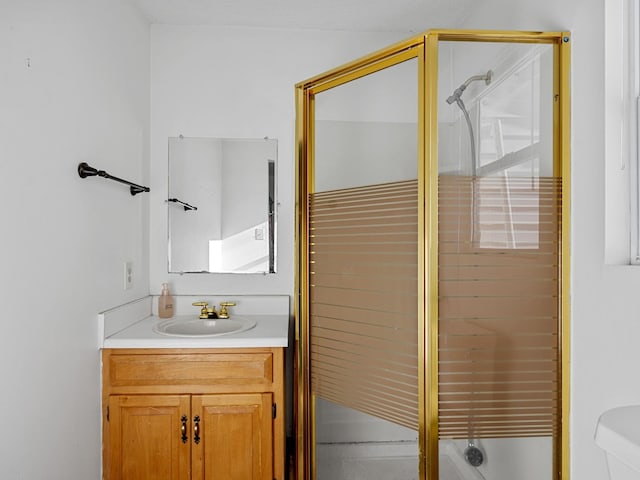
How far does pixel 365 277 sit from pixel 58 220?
1.10 m

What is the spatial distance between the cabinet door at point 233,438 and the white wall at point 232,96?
2.45 feet

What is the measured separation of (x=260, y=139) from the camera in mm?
2406

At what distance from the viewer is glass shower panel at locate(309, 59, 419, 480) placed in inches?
57.9

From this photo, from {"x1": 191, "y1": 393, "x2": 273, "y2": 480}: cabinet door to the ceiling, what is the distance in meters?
1.91

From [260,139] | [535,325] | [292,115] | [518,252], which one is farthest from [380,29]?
[535,325]

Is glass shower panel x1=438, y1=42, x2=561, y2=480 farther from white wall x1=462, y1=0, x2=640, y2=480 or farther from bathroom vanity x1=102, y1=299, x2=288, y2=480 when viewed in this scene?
bathroom vanity x1=102, y1=299, x2=288, y2=480

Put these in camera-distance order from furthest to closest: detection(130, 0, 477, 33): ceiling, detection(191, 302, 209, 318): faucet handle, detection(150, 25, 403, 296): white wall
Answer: detection(150, 25, 403, 296): white wall, detection(191, 302, 209, 318): faucet handle, detection(130, 0, 477, 33): ceiling

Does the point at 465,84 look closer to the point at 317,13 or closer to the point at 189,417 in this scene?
the point at 317,13

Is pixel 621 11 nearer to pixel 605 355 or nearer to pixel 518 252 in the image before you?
pixel 518 252

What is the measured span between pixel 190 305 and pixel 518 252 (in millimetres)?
1740

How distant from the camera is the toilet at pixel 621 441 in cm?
74

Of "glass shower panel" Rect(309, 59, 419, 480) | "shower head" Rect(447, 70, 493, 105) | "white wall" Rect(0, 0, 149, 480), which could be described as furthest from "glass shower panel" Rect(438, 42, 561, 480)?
"white wall" Rect(0, 0, 149, 480)

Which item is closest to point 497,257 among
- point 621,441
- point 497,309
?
point 497,309

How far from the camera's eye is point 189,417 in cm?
180
